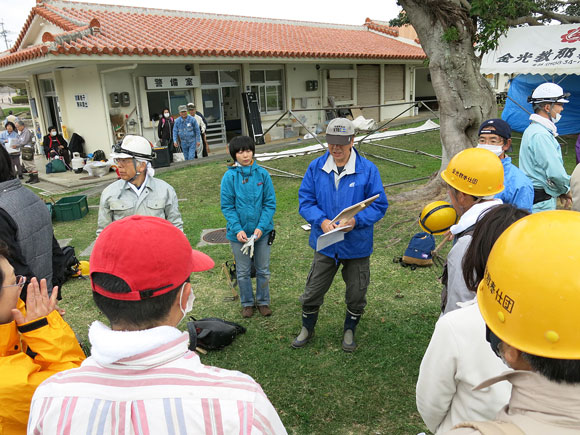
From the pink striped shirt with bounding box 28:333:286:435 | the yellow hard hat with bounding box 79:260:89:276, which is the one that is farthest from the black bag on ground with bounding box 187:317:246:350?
the pink striped shirt with bounding box 28:333:286:435

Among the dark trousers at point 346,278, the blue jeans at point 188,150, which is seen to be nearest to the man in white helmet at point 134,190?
the dark trousers at point 346,278

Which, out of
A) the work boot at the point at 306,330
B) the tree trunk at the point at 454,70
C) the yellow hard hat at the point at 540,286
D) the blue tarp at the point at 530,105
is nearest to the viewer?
the yellow hard hat at the point at 540,286

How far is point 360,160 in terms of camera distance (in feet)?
11.3

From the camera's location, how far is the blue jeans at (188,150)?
41.1ft

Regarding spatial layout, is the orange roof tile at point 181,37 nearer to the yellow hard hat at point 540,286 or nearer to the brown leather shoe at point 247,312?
the brown leather shoe at point 247,312

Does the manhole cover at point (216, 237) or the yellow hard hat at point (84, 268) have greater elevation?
the yellow hard hat at point (84, 268)

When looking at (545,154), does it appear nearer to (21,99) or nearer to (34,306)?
(34,306)

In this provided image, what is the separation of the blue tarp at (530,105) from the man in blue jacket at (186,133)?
1003 centimetres

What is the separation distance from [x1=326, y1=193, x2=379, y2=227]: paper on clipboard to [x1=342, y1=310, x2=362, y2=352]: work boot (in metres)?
0.89

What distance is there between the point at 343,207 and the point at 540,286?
8.28ft

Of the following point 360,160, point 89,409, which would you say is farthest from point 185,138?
point 89,409

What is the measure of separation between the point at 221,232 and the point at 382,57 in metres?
14.7

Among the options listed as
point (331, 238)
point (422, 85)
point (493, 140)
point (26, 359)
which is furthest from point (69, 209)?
point (422, 85)

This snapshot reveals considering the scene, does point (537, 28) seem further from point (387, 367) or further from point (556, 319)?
point (556, 319)
